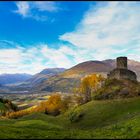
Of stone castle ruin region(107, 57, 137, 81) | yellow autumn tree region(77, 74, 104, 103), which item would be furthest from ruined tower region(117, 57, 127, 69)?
yellow autumn tree region(77, 74, 104, 103)

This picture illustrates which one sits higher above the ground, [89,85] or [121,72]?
[89,85]

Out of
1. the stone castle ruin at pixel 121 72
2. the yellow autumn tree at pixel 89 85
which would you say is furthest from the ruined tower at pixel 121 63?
the yellow autumn tree at pixel 89 85

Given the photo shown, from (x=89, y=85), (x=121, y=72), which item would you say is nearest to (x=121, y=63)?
(x=121, y=72)

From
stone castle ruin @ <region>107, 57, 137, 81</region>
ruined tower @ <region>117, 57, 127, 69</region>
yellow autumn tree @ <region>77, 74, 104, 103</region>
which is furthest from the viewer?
yellow autumn tree @ <region>77, 74, 104, 103</region>

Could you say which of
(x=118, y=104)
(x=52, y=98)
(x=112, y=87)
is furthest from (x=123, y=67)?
(x=52, y=98)

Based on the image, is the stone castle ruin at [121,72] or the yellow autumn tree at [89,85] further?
the yellow autumn tree at [89,85]

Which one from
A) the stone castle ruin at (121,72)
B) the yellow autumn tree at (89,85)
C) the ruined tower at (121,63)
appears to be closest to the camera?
the stone castle ruin at (121,72)

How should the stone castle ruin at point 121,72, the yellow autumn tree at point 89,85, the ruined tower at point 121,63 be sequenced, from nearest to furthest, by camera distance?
the stone castle ruin at point 121,72, the ruined tower at point 121,63, the yellow autumn tree at point 89,85

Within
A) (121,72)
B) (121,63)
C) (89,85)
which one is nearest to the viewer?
(121,72)

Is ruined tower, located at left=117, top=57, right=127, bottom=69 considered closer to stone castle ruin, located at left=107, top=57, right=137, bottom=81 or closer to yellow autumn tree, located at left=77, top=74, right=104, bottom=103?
stone castle ruin, located at left=107, top=57, right=137, bottom=81

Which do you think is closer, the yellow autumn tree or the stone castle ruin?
the stone castle ruin

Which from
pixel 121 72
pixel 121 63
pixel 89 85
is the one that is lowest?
pixel 121 72

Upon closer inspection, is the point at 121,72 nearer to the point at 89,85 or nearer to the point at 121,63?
the point at 121,63

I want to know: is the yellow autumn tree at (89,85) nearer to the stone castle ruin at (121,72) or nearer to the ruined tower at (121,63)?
the stone castle ruin at (121,72)
